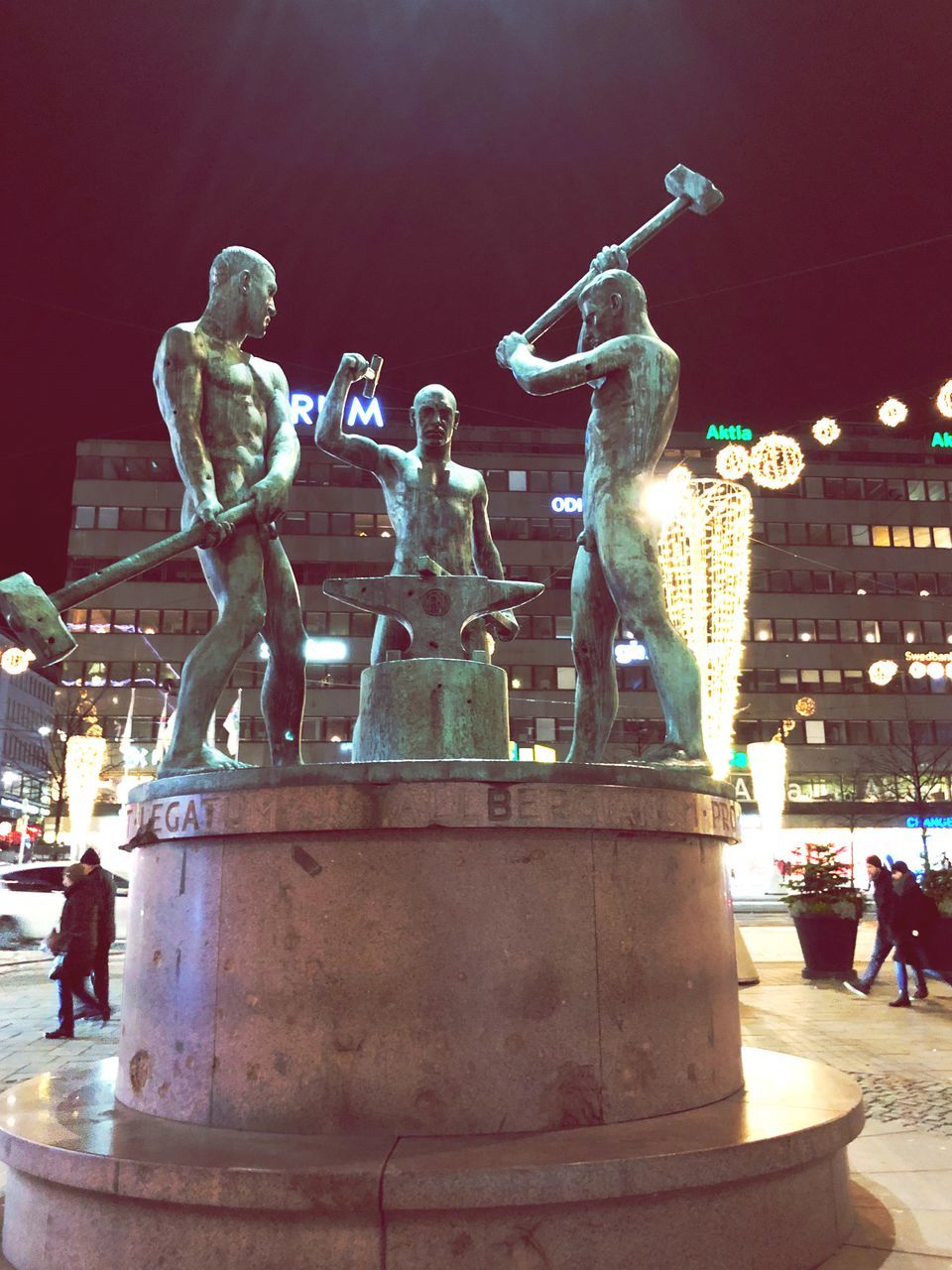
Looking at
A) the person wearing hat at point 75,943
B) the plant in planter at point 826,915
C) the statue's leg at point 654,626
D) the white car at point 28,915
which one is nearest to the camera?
the statue's leg at point 654,626

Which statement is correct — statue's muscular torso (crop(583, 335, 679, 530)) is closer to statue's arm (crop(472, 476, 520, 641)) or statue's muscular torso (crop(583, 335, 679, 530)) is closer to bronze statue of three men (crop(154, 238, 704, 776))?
bronze statue of three men (crop(154, 238, 704, 776))

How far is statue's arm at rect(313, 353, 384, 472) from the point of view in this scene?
21.3 feet

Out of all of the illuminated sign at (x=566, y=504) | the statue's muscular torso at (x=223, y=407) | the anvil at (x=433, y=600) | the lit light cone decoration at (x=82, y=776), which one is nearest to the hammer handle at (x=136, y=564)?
the statue's muscular torso at (x=223, y=407)

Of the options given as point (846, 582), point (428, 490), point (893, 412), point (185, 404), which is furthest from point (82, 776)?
point (846, 582)

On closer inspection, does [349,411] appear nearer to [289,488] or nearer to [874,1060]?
[874,1060]

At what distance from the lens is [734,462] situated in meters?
21.0

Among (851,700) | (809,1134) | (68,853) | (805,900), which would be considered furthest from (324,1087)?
(851,700)

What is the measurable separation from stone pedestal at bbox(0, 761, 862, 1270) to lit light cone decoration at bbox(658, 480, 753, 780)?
1032cm

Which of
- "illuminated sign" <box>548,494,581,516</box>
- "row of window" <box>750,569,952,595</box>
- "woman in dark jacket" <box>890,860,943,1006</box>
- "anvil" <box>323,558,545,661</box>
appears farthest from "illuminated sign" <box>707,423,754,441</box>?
"anvil" <box>323,558,545,661</box>

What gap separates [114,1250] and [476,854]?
1.84 metres

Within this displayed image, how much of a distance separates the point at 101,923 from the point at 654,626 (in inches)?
333

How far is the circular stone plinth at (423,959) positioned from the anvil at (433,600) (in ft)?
6.04

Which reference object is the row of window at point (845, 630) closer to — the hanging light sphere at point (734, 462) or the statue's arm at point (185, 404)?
the hanging light sphere at point (734, 462)

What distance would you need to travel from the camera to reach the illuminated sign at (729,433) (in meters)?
60.7
